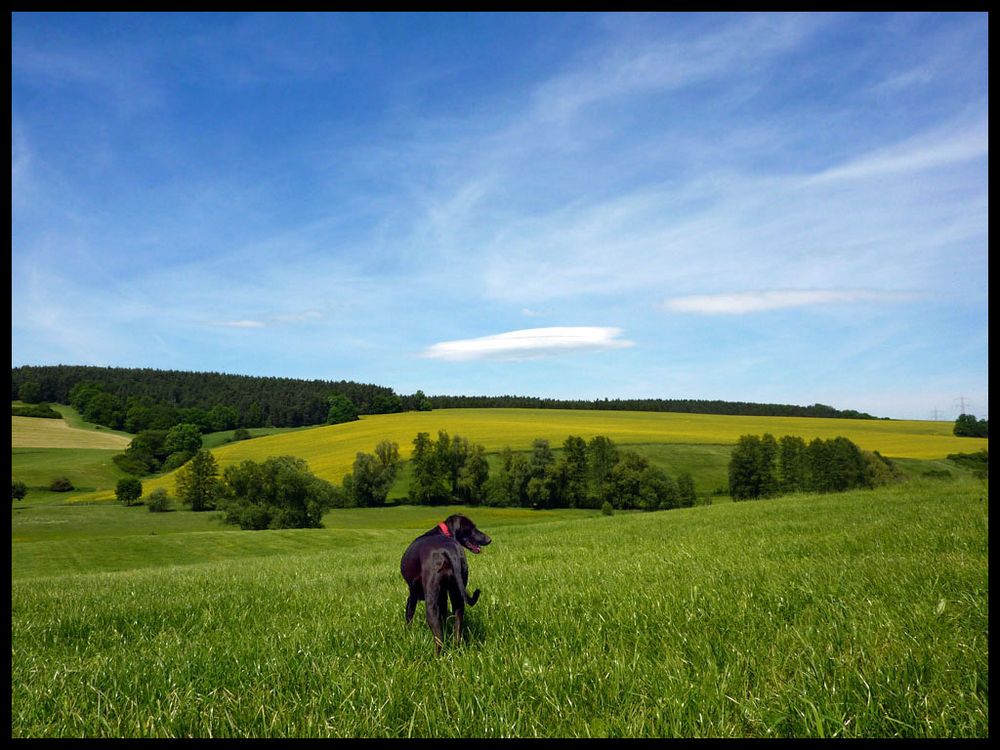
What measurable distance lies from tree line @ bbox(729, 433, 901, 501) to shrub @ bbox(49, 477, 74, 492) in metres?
115

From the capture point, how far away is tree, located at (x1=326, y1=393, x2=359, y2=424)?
156500 millimetres

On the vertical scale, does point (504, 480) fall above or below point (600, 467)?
below

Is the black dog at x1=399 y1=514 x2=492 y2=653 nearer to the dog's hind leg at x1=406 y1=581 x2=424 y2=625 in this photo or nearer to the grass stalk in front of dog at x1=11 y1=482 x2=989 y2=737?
the dog's hind leg at x1=406 y1=581 x2=424 y2=625

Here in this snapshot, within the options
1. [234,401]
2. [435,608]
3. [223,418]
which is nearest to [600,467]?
[435,608]

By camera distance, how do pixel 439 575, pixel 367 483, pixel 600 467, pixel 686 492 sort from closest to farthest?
1. pixel 439 575
2. pixel 686 492
3. pixel 600 467
4. pixel 367 483

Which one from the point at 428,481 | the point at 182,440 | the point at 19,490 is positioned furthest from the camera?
the point at 182,440

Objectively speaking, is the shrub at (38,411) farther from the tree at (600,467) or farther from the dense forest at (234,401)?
the tree at (600,467)

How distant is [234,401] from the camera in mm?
167375

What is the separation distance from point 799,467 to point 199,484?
9277 centimetres

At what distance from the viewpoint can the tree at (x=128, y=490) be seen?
99.1 meters

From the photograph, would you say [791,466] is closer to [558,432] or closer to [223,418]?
[558,432]

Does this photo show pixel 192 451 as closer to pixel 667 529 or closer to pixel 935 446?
pixel 667 529

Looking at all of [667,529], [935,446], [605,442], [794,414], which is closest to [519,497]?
[605,442]

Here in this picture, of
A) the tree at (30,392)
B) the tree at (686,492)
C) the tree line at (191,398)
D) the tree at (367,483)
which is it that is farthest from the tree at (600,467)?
the tree at (30,392)
